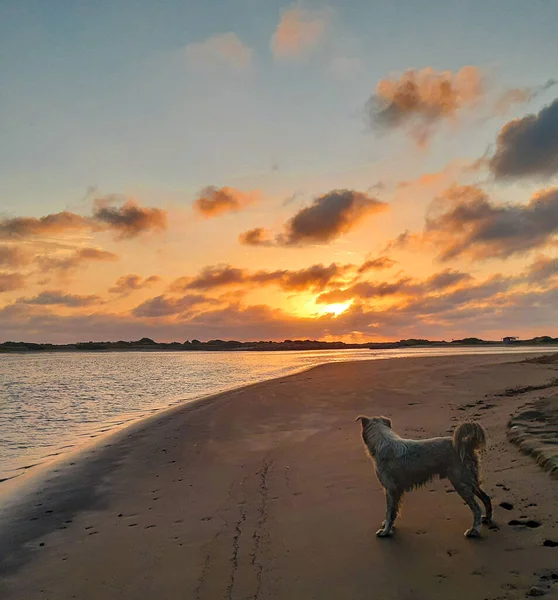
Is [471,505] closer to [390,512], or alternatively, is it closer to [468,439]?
[468,439]

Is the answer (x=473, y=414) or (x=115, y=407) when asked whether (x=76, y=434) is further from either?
(x=473, y=414)

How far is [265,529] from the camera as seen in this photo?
6.66 meters

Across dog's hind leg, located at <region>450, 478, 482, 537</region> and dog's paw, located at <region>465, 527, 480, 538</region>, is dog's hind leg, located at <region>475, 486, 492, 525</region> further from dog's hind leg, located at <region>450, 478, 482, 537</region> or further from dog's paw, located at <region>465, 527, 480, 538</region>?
dog's paw, located at <region>465, 527, 480, 538</region>

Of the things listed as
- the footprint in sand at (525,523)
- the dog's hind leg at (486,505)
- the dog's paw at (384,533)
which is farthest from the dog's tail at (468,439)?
the dog's paw at (384,533)

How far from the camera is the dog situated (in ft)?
20.2

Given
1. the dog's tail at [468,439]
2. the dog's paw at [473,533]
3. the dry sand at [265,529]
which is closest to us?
the dry sand at [265,529]

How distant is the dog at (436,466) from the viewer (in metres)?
6.14

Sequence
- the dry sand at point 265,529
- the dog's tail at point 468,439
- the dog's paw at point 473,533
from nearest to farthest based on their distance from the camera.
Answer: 1. the dry sand at point 265,529
2. the dog's paw at point 473,533
3. the dog's tail at point 468,439

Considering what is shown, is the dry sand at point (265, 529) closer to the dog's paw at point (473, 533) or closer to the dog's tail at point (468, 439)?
the dog's paw at point (473, 533)

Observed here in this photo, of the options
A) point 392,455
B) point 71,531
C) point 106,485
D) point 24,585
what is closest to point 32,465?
point 106,485

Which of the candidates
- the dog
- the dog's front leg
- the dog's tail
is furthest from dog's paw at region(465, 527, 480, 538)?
the dog's front leg

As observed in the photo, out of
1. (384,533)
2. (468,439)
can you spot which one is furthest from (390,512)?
(468,439)

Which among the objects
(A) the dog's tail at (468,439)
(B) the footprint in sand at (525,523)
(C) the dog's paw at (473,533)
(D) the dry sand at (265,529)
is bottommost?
(D) the dry sand at (265,529)

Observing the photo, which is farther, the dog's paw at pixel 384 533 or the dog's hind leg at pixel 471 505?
the dog's paw at pixel 384 533
